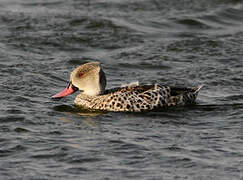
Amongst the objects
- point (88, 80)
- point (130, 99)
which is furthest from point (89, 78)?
point (130, 99)

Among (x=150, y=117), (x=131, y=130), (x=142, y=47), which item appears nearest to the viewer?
(x=131, y=130)

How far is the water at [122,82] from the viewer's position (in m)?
9.92

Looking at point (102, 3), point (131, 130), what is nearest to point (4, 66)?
point (131, 130)

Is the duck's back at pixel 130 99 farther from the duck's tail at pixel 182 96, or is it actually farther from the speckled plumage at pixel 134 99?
the duck's tail at pixel 182 96

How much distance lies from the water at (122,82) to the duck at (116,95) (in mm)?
193

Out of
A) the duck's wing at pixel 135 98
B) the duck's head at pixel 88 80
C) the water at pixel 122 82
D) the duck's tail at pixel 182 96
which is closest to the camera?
the water at pixel 122 82

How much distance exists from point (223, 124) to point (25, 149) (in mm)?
3336

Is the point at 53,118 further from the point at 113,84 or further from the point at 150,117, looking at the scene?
the point at 113,84

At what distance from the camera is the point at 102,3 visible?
22234 mm

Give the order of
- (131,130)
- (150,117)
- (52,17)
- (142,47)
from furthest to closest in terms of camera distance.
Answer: (52,17), (142,47), (150,117), (131,130)

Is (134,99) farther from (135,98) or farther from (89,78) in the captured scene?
(89,78)

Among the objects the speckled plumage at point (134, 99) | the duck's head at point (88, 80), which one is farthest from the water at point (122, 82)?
the duck's head at point (88, 80)

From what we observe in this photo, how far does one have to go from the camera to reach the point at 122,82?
1523 cm

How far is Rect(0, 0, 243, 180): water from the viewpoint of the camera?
9922 mm
